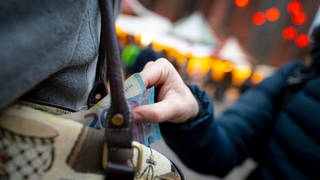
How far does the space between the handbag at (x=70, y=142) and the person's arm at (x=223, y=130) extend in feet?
0.83

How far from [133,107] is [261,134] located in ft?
2.83

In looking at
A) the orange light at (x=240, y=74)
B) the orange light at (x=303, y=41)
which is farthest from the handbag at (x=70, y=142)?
the orange light at (x=240, y=74)

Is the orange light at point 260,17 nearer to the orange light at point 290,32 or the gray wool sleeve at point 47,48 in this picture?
the orange light at point 290,32

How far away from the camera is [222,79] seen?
7.34m

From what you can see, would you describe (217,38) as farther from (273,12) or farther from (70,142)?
(70,142)

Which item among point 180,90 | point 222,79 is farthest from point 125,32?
point 180,90

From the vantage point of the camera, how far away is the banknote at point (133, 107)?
16.6 inches

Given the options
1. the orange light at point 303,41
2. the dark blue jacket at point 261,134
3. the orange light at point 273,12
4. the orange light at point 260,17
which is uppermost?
the orange light at point 260,17

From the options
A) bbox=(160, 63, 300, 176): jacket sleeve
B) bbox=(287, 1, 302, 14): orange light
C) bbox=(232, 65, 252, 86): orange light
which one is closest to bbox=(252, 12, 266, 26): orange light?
bbox=(232, 65, 252, 86): orange light

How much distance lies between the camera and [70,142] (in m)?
0.38

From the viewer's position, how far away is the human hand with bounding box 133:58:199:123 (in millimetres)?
470

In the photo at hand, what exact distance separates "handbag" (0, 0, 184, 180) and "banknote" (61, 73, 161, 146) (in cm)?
3

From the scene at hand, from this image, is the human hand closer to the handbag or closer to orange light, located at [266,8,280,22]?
the handbag

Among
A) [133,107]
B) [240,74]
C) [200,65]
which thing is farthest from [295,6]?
[240,74]
